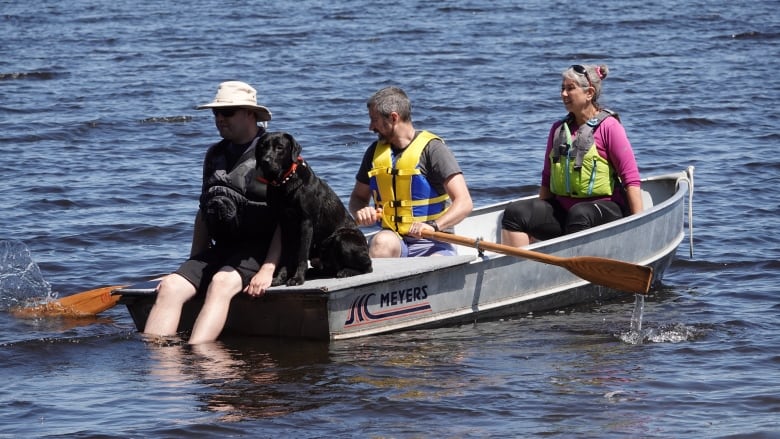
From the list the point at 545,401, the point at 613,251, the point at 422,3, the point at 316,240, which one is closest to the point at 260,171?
the point at 316,240

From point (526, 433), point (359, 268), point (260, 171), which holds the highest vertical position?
point (260, 171)

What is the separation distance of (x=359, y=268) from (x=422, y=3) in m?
20.1

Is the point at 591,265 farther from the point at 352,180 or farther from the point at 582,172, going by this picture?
the point at 352,180

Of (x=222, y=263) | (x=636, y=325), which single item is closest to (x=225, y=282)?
(x=222, y=263)

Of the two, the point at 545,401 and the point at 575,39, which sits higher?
the point at 575,39

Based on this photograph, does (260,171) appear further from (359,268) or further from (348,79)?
(348,79)

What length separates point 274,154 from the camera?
6344mm

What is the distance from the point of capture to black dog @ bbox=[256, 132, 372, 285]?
6.39m

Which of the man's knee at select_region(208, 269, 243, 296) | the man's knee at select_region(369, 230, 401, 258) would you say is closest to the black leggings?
the man's knee at select_region(369, 230, 401, 258)

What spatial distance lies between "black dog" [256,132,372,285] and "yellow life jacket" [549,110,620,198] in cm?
159

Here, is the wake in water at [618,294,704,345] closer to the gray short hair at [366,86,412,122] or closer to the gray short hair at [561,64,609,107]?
the gray short hair at [561,64,609,107]

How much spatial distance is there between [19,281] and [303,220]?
2901 millimetres

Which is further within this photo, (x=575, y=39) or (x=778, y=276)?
(x=575, y=39)

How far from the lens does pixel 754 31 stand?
2058 centimetres
